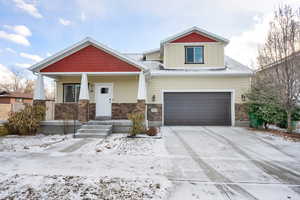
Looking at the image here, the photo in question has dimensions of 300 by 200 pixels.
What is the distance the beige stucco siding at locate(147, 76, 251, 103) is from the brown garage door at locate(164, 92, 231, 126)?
0.43m

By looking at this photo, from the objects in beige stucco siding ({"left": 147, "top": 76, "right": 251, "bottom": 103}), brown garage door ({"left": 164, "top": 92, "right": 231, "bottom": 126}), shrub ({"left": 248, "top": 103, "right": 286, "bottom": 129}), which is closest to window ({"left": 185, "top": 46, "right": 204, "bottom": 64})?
beige stucco siding ({"left": 147, "top": 76, "right": 251, "bottom": 103})

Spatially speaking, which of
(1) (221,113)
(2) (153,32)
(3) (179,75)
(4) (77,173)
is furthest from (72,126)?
(2) (153,32)

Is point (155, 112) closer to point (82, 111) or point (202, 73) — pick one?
point (202, 73)

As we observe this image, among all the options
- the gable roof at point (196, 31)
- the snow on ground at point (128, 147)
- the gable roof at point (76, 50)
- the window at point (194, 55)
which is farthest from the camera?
the window at point (194, 55)

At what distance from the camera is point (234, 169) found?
405 cm

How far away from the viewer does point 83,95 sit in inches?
345

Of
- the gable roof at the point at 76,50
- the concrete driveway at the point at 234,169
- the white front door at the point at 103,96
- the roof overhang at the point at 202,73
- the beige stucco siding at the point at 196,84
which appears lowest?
the concrete driveway at the point at 234,169

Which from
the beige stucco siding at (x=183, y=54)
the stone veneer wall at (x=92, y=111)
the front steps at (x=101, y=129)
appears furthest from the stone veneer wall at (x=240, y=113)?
the stone veneer wall at (x=92, y=111)

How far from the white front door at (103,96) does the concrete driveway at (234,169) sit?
523cm

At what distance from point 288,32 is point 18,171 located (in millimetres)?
12737

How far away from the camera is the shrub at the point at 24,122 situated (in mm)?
7969

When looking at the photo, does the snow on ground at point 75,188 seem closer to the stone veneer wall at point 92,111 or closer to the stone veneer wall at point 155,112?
the stone veneer wall at point 92,111

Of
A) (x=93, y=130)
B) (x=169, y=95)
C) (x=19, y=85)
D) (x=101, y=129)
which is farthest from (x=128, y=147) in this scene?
(x=19, y=85)

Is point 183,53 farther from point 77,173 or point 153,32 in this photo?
point 77,173
